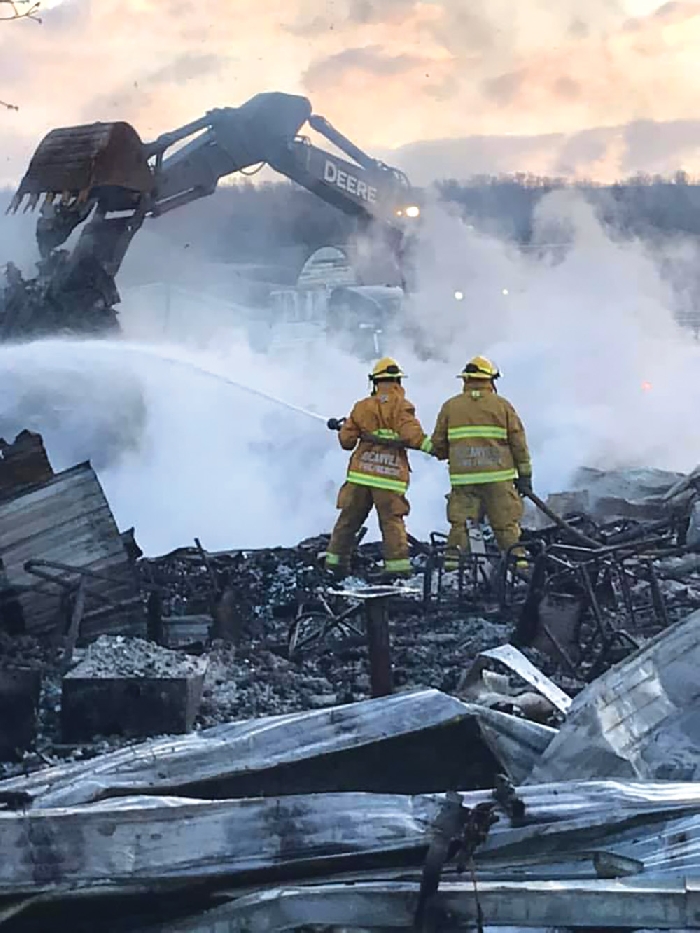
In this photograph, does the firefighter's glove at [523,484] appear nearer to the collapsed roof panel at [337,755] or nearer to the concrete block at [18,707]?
the concrete block at [18,707]

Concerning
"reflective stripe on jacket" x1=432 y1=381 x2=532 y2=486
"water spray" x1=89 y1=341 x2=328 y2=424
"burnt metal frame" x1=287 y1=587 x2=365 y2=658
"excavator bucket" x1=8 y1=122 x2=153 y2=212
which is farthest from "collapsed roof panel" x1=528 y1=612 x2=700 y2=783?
"excavator bucket" x1=8 y1=122 x2=153 y2=212

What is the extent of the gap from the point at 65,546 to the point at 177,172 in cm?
935

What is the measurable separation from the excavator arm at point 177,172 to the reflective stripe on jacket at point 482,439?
637 cm

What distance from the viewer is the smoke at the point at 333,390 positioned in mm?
12742

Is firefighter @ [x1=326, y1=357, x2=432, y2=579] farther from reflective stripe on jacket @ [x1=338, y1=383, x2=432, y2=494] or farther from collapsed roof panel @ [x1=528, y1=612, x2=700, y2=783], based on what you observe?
collapsed roof panel @ [x1=528, y1=612, x2=700, y2=783]

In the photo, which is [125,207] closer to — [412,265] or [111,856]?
[412,265]

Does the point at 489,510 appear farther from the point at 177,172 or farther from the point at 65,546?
the point at 177,172

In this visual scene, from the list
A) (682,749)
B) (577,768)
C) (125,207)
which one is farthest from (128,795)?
(125,207)

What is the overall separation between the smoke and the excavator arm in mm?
1248

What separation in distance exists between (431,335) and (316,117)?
4.41 meters

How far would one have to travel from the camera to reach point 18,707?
5.06m

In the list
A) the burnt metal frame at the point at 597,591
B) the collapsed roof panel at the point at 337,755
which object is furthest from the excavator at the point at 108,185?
the collapsed roof panel at the point at 337,755

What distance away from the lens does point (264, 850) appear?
2590 millimetres

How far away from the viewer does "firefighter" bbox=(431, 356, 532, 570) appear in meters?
8.78
